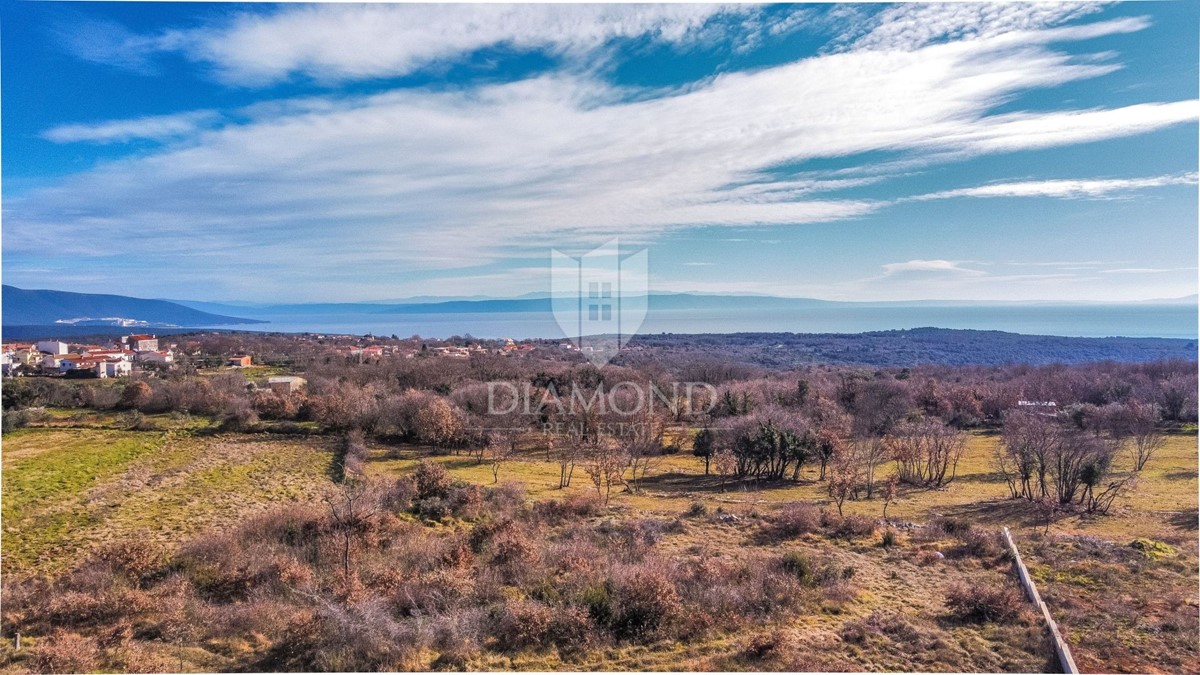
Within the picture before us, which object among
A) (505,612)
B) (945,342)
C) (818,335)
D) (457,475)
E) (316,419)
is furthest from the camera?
(818,335)

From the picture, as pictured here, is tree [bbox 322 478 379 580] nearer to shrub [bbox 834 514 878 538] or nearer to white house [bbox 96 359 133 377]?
shrub [bbox 834 514 878 538]

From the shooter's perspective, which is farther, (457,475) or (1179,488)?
(457,475)

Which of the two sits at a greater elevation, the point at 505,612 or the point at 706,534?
the point at 505,612

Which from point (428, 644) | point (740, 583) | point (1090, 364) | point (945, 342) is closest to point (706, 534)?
point (740, 583)

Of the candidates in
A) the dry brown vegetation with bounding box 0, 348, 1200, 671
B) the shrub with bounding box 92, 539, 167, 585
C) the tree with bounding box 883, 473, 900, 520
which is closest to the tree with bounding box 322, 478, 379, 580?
the dry brown vegetation with bounding box 0, 348, 1200, 671

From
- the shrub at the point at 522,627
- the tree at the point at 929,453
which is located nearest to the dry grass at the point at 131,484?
the shrub at the point at 522,627

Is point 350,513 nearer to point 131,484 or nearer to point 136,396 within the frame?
point 131,484

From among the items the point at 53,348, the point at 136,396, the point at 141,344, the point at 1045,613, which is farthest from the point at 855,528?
the point at 141,344

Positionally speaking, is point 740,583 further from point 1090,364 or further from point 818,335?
point 818,335
